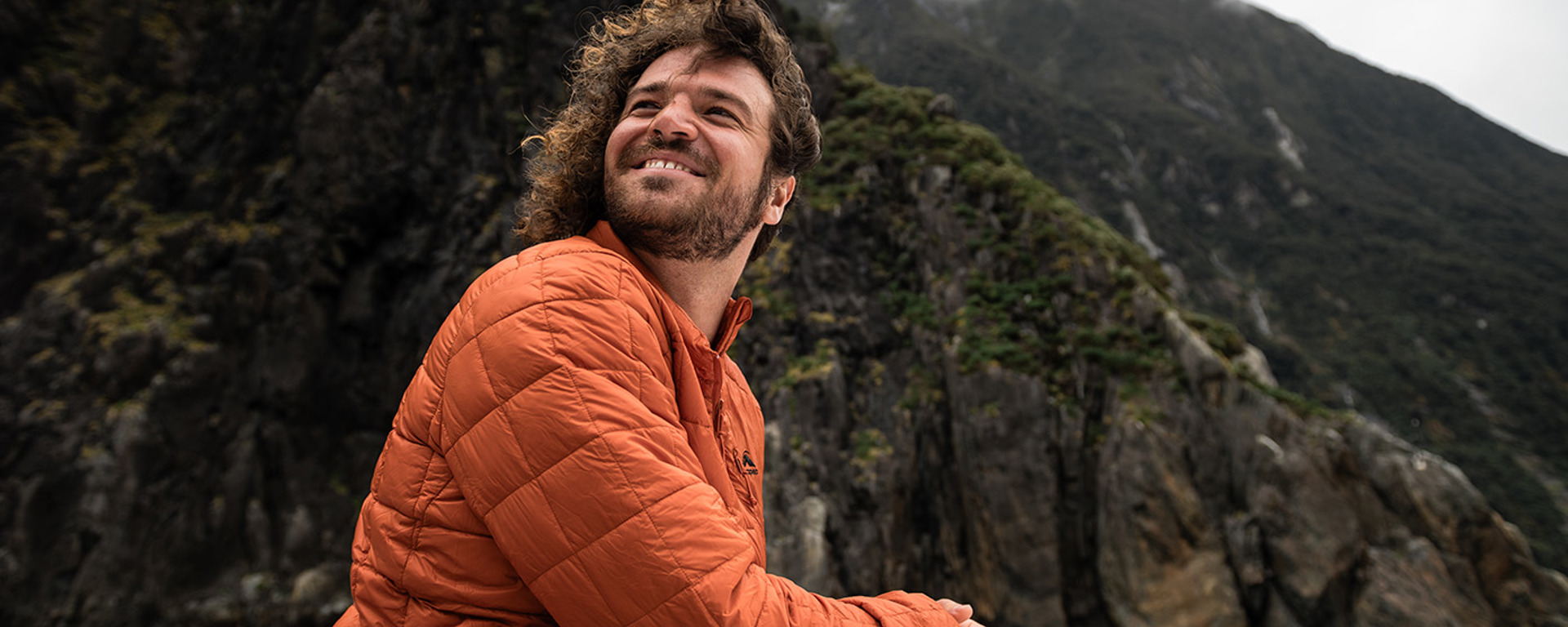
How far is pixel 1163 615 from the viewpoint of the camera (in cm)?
782

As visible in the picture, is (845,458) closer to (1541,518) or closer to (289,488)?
(289,488)

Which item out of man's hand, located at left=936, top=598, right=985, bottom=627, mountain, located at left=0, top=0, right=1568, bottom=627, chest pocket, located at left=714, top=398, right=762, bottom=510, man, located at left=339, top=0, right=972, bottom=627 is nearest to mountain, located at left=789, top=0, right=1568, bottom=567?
mountain, located at left=0, top=0, right=1568, bottom=627

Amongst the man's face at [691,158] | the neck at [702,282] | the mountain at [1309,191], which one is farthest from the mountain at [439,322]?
the mountain at [1309,191]

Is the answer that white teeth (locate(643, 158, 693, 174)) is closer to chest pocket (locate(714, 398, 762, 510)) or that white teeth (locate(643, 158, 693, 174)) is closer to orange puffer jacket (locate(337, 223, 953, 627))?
orange puffer jacket (locate(337, 223, 953, 627))

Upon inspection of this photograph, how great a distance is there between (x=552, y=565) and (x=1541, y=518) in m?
28.0

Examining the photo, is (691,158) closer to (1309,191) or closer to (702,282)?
(702,282)

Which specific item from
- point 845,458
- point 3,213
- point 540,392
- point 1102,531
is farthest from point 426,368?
point 3,213

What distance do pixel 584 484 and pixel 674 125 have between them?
88cm

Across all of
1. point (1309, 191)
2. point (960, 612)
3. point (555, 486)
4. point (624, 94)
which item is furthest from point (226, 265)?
point (1309, 191)

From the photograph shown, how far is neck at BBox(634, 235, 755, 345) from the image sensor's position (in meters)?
1.53

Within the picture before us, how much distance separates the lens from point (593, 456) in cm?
96

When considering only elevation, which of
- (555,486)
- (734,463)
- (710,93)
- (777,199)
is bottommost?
(734,463)

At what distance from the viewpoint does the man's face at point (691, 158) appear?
1.45 metres

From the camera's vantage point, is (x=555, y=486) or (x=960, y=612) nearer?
(x=555, y=486)
